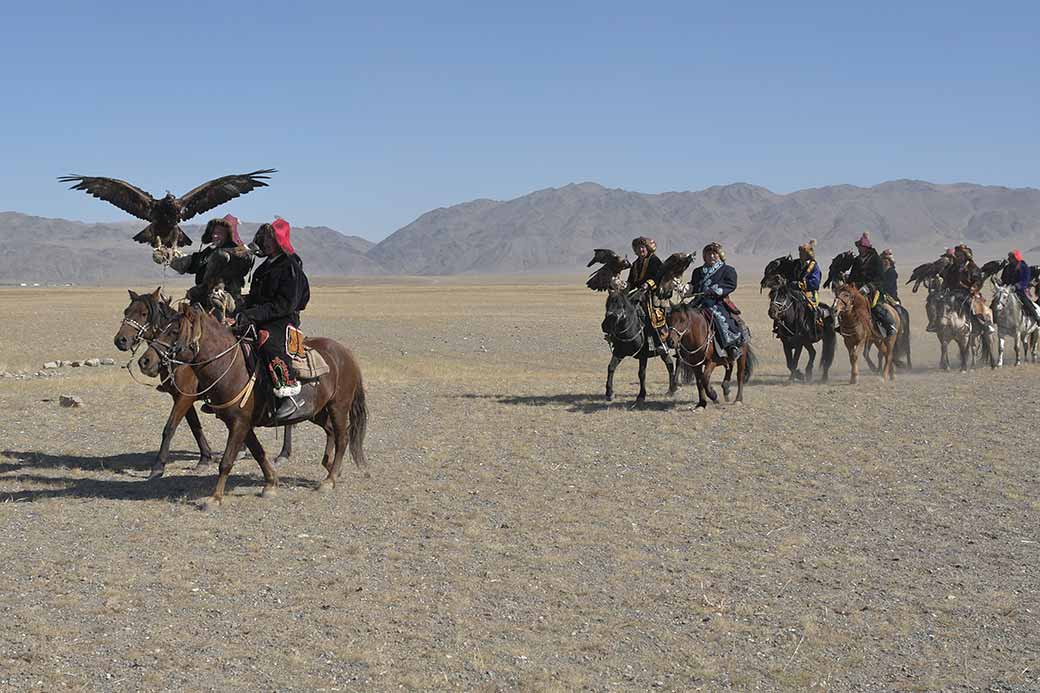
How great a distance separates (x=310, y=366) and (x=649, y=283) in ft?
21.9

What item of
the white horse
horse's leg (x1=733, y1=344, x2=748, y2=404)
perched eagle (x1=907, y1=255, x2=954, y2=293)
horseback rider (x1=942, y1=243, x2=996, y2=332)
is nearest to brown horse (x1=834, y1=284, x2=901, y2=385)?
horse's leg (x1=733, y1=344, x2=748, y2=404)

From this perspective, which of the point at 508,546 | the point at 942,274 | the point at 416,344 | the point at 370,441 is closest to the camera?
the point at 508,546

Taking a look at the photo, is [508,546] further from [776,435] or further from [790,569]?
[776,435]

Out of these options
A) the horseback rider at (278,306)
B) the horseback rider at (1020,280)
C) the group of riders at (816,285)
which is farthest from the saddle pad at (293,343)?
the horseback rider at (1020,280)

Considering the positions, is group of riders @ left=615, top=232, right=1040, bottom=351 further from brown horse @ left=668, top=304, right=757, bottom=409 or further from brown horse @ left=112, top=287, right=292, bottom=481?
brown horse @ left=112, top=287, right=292, bottom=481

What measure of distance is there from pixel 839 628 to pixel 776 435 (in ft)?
23.8

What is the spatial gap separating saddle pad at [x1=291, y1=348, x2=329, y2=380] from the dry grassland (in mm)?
1202

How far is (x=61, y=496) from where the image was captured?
10.7m

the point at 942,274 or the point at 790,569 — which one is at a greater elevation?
the point at 942,274

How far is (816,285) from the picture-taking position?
19.6 metres

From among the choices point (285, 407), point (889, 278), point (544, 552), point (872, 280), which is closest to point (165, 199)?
point (285, 407)

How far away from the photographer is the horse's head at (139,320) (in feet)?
32.6

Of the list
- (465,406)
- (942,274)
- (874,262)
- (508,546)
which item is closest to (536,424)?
(465,406)

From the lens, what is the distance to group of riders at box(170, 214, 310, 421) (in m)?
10.3
